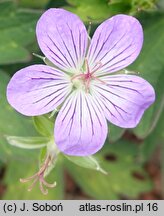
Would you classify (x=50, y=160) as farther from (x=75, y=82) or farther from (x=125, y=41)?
(x=125, y=41)

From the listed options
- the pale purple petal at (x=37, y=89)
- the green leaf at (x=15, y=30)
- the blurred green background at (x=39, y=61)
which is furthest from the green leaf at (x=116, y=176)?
the pale purple petal at (x=37, y=89)

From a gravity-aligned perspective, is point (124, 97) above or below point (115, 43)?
below

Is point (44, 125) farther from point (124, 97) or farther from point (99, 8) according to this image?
point (99, 8)

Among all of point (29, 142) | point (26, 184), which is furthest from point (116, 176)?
point (29, 142)

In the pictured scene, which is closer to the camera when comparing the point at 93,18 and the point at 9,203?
the point at 93,18

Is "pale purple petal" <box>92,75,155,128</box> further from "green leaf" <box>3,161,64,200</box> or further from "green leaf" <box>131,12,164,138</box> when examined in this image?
"green leaf" <box>3,161,64,200</box>

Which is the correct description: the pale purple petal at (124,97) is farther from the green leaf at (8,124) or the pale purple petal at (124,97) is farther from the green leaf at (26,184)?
the green leaf at (26,184)

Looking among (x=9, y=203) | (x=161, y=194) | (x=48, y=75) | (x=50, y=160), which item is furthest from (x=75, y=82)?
(x=161, y=194)
